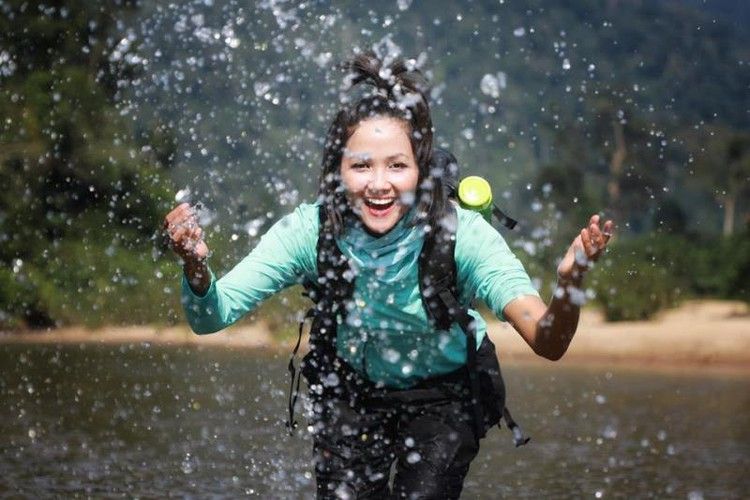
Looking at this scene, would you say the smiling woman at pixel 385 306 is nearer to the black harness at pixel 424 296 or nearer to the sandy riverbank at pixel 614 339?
the black harness at pixel 424 296

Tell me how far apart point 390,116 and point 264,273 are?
604mm

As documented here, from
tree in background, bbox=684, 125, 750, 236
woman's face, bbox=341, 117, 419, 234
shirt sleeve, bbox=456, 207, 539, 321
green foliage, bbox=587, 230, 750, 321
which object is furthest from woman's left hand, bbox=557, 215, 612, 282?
tree in background, bbox=684, 125, 750, 236

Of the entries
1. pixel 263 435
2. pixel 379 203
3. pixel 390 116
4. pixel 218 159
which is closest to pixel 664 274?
pixel 263 435

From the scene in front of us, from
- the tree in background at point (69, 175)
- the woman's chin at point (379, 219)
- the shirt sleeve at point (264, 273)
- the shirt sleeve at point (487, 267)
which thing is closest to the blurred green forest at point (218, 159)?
the tree in background at point (69, 175)

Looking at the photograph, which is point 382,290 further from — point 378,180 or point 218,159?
point 218,159

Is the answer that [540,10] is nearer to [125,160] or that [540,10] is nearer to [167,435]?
[125,160]

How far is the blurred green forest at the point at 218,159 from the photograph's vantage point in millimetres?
17781

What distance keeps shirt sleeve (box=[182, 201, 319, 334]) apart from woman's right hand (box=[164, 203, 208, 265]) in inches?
6.7

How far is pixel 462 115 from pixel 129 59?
4756 cm

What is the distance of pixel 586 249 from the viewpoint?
3.17m

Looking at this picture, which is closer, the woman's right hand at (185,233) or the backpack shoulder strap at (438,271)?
the woman's right hand at (185,233)

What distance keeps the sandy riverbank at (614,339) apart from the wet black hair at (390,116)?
10016 millimetres

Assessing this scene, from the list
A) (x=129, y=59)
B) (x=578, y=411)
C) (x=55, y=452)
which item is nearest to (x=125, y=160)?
(x=129, y=59)

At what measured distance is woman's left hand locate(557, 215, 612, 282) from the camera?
3.16 metres
